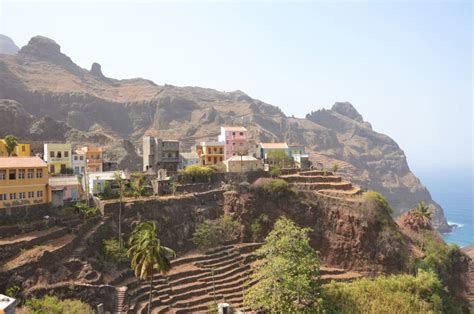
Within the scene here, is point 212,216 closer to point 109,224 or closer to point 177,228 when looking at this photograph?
point 177,228

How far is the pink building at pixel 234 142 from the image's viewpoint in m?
64.4

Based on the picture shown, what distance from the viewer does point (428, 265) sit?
45.0 meters

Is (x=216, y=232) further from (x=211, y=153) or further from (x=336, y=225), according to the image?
(x=211, y=153)

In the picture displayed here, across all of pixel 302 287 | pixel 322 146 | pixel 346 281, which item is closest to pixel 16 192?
pixel 302 287

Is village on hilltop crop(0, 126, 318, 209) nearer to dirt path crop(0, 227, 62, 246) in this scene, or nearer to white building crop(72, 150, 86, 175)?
white building crop(72, 150, 86, 175)

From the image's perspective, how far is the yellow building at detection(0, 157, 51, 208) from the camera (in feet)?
111

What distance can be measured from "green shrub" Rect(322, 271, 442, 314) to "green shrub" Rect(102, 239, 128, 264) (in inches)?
717

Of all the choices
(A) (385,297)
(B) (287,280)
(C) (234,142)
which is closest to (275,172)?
(C) (234,142)

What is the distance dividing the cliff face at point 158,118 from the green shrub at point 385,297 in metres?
55.5

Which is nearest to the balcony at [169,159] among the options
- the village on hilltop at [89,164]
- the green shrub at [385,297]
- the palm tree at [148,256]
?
the village on hilltop at [89,164]

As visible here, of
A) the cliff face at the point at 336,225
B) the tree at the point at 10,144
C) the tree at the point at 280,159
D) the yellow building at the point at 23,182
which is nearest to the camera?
the yellow building at the point at 23,182

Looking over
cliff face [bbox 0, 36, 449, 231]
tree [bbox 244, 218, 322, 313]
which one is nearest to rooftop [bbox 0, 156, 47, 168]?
tree [bbox 244, 218, 322, 313]

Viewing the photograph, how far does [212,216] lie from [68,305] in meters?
20.9

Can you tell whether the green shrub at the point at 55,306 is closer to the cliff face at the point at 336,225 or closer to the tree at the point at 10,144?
the cliff face at the point at 336,225
